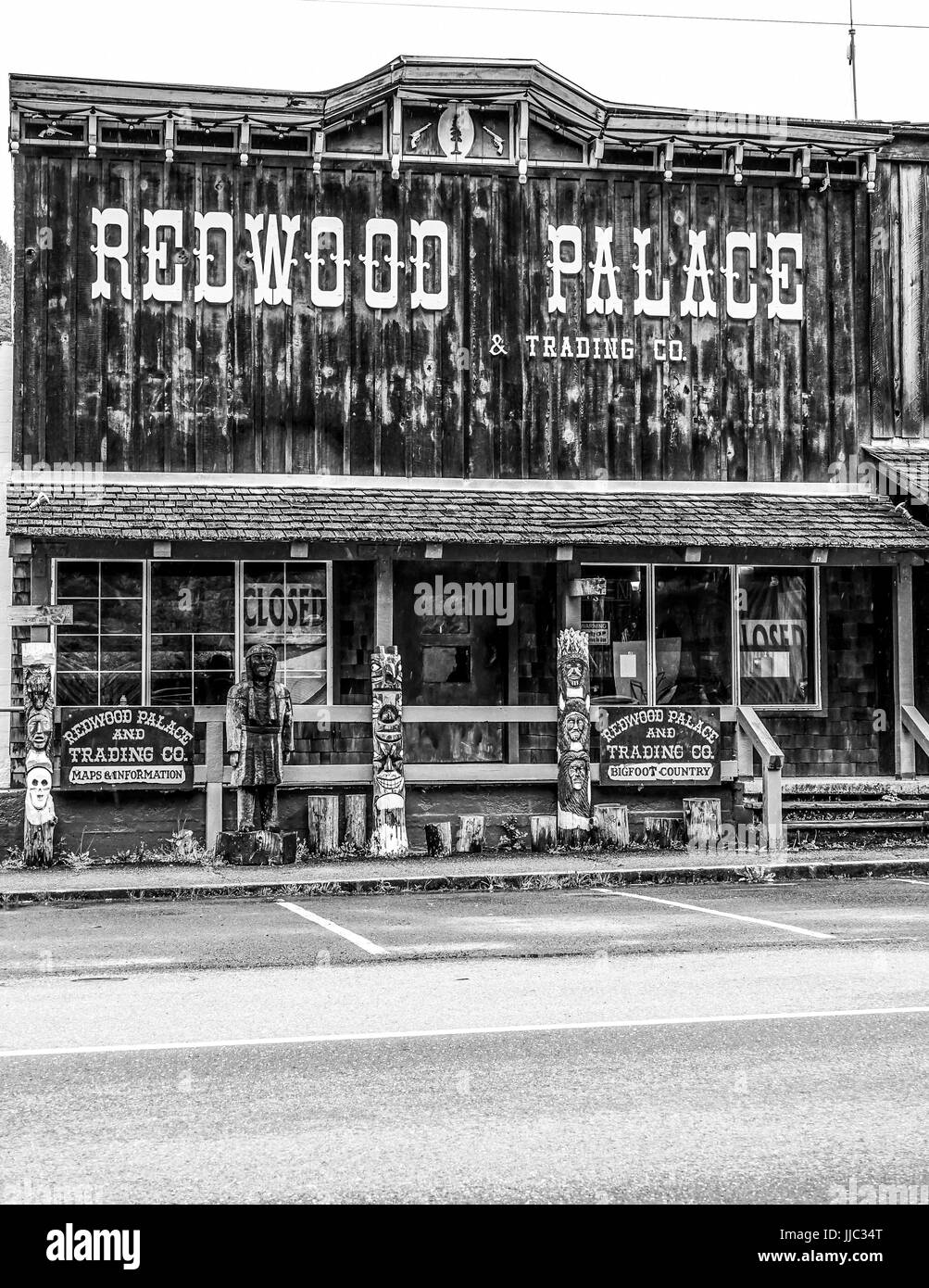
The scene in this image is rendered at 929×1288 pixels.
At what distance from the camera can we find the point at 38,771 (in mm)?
15016

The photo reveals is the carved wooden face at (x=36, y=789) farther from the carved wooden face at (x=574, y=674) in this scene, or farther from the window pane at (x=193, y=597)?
the carved wooden face at (x=574, y=674)

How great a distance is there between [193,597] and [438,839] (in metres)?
3.92

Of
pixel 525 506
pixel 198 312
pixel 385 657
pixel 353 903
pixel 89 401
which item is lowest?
pixel 353 903

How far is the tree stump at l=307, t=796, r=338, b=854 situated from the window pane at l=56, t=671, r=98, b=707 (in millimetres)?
2831

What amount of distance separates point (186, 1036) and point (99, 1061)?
0.59 m

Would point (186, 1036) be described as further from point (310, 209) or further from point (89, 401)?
point (310, 209)

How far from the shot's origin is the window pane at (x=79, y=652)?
16406mm

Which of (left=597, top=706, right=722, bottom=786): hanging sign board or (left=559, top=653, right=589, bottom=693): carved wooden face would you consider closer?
(left=559, top=653, right=589, bottom=693): carved wooden face

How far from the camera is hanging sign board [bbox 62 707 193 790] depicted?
50.2 feet

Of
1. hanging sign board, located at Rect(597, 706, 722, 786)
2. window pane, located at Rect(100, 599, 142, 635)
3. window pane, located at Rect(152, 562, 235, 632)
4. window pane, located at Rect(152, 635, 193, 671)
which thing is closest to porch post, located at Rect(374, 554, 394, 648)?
window pane, located at Rect(152, 562, 235, 632)

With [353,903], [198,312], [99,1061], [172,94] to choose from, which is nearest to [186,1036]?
[99,1061]

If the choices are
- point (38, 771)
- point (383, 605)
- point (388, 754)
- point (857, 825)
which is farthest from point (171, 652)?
point (857, 825)
